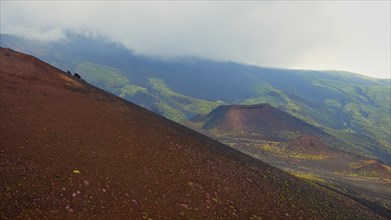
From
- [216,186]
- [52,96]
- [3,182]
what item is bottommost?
[3,182]

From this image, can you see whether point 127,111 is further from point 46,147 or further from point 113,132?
point 46,147

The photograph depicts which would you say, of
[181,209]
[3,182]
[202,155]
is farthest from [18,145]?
[202,155]

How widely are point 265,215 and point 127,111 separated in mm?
29113

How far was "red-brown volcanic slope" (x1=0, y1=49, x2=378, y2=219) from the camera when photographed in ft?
111

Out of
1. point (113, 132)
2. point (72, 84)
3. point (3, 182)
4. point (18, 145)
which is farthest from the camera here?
point (72, 84)

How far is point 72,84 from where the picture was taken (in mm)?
64062

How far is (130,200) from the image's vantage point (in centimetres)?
3631

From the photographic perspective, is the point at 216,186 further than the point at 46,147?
Yes

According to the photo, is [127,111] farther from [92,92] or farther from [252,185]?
[252,185]

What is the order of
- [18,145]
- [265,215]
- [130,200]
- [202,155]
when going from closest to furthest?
[130,200], [18,145], [265,215], [202,155]

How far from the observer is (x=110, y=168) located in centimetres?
4131

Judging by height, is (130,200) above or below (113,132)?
below

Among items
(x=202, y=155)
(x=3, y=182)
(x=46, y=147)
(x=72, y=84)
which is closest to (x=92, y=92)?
(x=72, y=84)

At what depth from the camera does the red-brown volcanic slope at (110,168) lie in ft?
111
